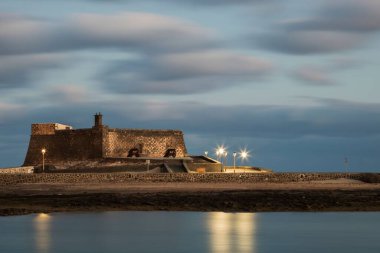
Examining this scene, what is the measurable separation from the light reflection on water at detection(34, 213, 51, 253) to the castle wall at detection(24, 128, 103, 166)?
33354 millimetres

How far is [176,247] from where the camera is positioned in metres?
Answer: 24.0

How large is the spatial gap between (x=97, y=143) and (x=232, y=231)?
3860cm

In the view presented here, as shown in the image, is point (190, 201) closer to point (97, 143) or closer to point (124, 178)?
point (124, 178)

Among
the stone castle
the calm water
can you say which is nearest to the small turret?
the stone castle

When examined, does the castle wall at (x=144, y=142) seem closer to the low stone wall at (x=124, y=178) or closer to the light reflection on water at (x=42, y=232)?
the low stone wall at (x=124, y=178)

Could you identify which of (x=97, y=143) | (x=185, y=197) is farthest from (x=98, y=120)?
(x=185, y=197)

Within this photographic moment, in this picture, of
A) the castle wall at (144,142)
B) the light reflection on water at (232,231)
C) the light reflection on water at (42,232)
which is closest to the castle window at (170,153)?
the castle wall at (144,142)

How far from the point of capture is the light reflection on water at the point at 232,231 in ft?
79.0

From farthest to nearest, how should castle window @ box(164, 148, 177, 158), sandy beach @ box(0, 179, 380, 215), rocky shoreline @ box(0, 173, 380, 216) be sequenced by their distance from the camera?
castle window @ box(164, 148, 177, 158)
rocky shoreline @ box(0, 173, 380, 216)
sandy beach @ box(0, 179, 380, 215)

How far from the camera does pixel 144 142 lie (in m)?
67.9

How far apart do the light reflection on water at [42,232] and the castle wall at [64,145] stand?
109 feet

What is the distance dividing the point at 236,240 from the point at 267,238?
127cm

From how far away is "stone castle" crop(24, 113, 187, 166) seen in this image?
65.2 m

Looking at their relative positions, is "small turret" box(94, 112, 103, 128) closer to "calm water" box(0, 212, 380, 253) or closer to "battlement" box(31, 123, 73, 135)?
"battlement" box(31, 123, 73, 135)
